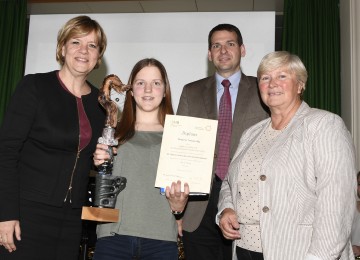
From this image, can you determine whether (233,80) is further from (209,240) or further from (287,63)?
(209,240)

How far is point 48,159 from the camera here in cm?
208

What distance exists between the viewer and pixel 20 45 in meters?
5.61

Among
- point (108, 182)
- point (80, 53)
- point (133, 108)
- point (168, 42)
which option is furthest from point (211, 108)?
point (168, 42)

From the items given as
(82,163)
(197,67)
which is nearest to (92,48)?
(82,163)

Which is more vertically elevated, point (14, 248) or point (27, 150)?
point (27, 150)

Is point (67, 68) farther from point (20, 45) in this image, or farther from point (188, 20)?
point (20, 45)

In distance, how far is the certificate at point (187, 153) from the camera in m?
1.98

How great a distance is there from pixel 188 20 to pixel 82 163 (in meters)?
3.54

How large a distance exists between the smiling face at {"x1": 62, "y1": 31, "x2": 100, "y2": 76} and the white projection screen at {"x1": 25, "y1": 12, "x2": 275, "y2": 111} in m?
2.82

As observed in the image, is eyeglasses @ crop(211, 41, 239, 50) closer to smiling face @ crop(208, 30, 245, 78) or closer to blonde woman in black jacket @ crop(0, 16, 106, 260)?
smiling face @ crop(208, 30, 245, 78)

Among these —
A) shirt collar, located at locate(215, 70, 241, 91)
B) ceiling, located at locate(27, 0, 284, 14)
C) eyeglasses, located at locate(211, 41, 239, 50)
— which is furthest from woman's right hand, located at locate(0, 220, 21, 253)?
ceiling, located at locate(27, 0, 284, 14)

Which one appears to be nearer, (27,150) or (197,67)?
(27,150)

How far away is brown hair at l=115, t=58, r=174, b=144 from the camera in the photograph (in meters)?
2.12

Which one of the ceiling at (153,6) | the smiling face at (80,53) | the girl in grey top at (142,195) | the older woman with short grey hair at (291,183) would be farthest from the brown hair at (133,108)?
the ceiling at (153,6)
